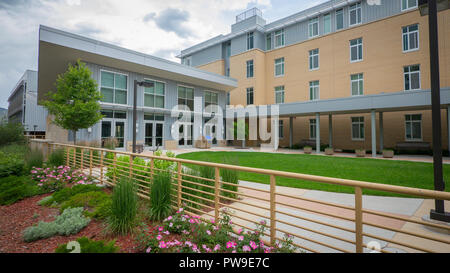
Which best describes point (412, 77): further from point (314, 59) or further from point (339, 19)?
point (339, 19)

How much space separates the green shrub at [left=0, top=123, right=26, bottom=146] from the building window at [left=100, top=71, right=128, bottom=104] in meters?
5.69

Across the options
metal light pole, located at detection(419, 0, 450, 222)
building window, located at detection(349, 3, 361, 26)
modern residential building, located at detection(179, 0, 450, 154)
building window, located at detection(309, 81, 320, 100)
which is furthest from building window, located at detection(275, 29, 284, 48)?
metal light pole, located at detection(419, 0, 450, 222)

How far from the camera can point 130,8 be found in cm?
1046

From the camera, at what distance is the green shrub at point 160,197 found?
14.2 feet

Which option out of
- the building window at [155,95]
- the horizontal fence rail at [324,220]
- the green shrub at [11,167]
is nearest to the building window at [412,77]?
the horizontal fence rail at [324,220]

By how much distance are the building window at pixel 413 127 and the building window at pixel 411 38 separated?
19.5 feet

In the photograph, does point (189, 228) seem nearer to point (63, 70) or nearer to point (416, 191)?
point (416, 191)

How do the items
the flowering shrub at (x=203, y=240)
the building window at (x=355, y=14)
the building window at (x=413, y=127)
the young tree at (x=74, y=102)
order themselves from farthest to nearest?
the building window at (x=355, y=14)
the building window at (x=413, y=127)
the young tree at (x=74, y=102)
the flowering shrub at (x=203, y=240)

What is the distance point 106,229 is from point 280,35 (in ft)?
97.9

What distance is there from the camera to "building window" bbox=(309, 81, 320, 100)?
82.1ft

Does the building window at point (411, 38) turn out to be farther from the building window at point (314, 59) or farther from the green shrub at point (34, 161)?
the green shrub at point (34, 161)

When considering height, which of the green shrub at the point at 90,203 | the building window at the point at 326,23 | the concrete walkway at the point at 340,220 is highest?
the building window at the point at 326,23
